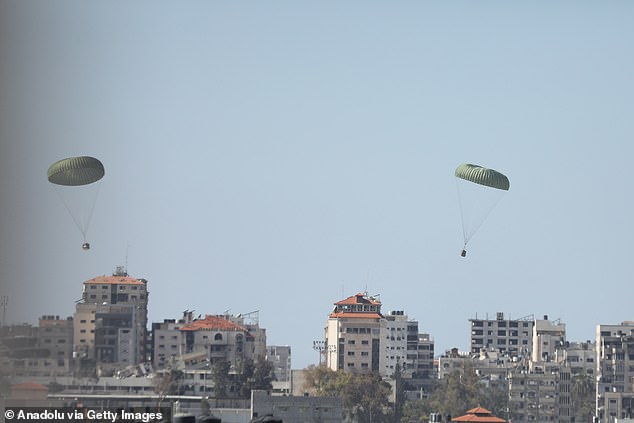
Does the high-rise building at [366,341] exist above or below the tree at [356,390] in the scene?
above

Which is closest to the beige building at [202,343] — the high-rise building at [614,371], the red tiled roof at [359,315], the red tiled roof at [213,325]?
the red tiled roof at [213,325]

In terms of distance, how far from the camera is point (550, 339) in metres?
65.3

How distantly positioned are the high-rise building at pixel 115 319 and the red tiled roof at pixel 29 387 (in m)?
22.5

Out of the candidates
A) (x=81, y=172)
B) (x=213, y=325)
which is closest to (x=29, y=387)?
(x=81, y=172)

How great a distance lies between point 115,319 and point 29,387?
31875 millimetres

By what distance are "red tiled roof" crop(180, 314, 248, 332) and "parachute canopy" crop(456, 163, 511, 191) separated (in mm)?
22715

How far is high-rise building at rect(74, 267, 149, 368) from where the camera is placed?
44.9 m

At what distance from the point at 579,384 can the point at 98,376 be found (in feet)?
66.5

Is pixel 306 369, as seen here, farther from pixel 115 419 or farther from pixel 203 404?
pixel 115 419

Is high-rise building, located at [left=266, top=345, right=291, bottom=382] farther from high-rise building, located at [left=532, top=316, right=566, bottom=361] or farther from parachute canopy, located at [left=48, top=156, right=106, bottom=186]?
parachute canopy, located at [left=48, top=156, right=106, bottom=186]

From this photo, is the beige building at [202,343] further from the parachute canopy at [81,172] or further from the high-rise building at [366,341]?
the parachute canopy at [81,172]

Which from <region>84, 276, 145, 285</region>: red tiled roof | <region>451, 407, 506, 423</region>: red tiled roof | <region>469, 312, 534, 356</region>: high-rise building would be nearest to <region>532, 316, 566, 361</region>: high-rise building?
<region>469, 312, 534, 356</region>: high-rise building

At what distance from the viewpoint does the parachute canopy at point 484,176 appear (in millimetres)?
30516

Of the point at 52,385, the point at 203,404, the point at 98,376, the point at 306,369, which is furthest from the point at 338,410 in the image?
the point at 52,385
